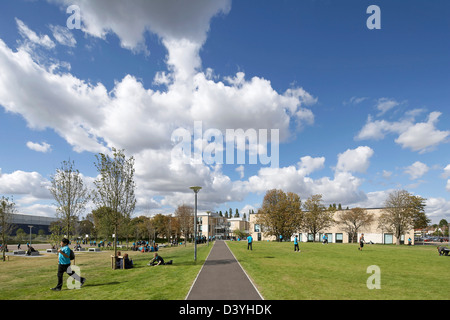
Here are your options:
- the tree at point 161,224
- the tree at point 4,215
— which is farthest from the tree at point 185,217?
the tree at point 4,215

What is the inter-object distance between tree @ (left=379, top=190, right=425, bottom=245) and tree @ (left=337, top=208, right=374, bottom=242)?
8.07m

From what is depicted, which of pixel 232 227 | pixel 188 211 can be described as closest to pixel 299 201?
pixel 188 211

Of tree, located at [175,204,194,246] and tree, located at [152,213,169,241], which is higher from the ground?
tree, located at [175,204,194,246]

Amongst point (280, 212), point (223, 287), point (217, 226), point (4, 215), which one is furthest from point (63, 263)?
point (217, 226)

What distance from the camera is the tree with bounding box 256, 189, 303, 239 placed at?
2197 inches

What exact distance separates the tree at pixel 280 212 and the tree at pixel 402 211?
18868 mm

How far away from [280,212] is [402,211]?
25342 millimetres

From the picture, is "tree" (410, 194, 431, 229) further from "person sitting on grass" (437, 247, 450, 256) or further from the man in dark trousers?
the man in dark trousers

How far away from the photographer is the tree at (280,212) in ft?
183

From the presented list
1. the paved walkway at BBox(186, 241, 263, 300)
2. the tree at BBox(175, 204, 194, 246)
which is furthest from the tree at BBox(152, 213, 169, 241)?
the paved walkway at BBox(186, 241, 263, 300)
